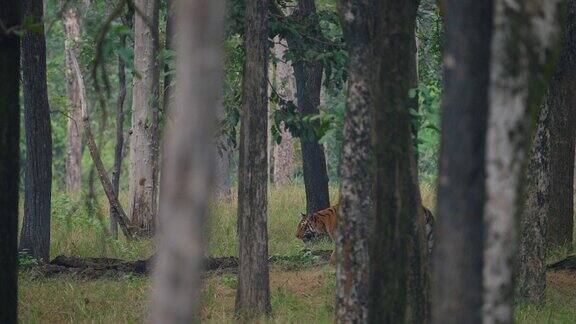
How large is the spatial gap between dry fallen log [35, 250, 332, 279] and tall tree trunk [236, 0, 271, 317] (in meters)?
3.32

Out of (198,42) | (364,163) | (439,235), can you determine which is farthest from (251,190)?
(198,42)

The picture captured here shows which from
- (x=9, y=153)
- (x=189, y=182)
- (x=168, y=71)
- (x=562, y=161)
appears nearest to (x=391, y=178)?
(x=9, y=153)

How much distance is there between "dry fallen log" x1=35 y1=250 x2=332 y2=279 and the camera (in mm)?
16594

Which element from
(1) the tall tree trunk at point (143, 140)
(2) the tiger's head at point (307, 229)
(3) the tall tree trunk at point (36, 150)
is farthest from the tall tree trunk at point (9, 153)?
(1) the tall tree trunk at point (143, 140)

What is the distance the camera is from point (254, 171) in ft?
43.4

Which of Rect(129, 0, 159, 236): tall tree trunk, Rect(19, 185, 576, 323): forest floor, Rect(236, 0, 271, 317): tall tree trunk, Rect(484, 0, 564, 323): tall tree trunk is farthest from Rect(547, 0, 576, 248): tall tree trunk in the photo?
Rect(484, 0, 564, 323): tall tree trunk

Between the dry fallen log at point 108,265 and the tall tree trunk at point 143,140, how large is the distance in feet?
14.6

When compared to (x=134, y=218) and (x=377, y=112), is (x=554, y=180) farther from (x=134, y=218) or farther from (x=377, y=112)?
(x=377, y=112)

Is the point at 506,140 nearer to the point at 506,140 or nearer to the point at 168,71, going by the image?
the point at 506,140

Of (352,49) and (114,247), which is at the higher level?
(352,49)

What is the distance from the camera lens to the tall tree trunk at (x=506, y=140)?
6.93 m

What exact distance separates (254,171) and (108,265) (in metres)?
4.58

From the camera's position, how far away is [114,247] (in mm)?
19703

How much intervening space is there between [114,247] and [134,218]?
258 centimetres
